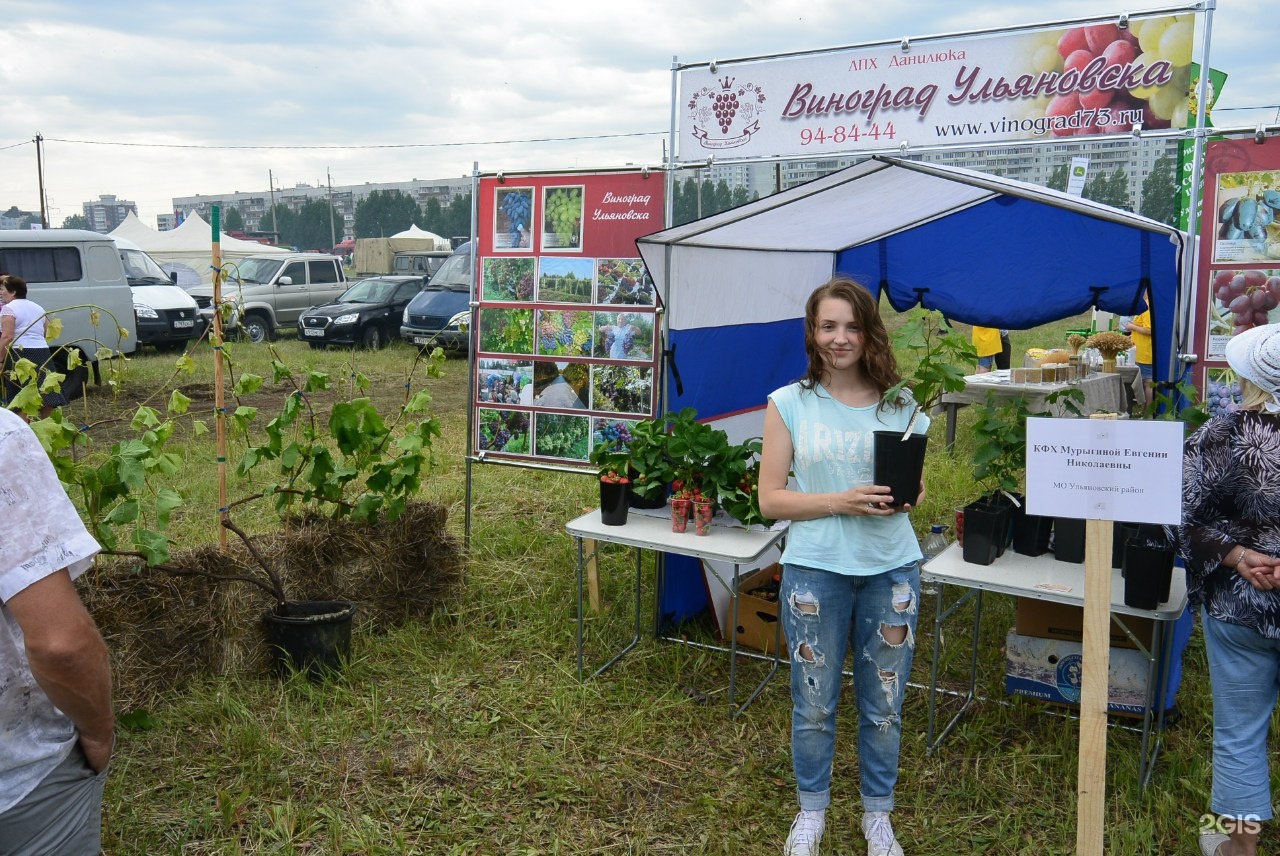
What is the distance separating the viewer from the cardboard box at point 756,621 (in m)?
4.04

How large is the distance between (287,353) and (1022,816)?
13.3 meters

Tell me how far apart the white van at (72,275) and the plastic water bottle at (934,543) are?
30.1ft

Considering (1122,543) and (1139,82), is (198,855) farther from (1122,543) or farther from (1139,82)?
(1139,82)

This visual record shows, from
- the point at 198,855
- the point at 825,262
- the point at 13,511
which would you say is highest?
the point at 825,262

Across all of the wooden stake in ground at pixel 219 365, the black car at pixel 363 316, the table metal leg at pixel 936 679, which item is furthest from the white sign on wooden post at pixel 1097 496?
the black car at pixel 363 316

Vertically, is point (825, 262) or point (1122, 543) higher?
point (825, 262)

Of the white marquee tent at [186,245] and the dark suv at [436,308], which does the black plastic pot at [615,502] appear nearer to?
the dark suv at [436,308]

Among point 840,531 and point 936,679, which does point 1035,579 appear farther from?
point 840,531

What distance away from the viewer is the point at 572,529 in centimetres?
368

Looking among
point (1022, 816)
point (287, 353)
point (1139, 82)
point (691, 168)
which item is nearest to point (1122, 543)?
point (1022, 816)

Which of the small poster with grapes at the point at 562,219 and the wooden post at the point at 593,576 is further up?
the small poster with grapes at the point at 562,219

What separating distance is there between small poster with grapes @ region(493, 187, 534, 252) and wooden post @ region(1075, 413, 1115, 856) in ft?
10.1

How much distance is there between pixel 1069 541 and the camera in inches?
126

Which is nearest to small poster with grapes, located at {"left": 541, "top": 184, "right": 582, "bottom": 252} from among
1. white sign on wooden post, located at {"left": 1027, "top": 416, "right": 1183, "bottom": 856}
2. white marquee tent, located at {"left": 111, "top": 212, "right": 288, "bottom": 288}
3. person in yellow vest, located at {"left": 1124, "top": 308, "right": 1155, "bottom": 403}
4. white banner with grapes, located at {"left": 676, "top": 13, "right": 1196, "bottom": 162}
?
white banner with grapes, located at {"left": 676, "top": 13, "right": 1196, "bottom": 162}
